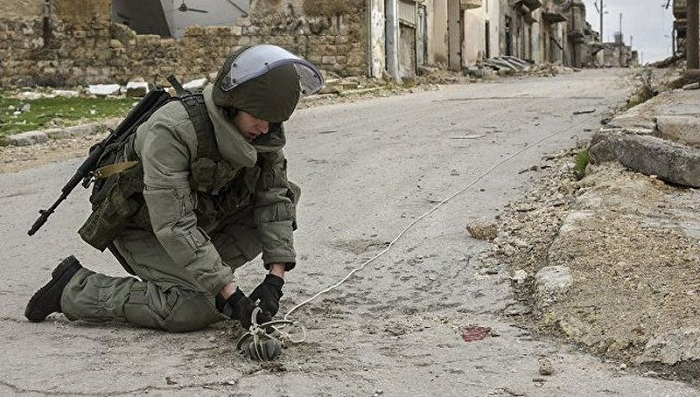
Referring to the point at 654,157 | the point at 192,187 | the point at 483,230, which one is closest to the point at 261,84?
the point at 192,187

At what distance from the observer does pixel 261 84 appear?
298 centimetres

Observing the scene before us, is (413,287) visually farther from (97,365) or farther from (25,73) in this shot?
(25,73)

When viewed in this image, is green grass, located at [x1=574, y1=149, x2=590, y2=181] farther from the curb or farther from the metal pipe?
the metal pipe

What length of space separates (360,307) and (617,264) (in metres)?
1.03

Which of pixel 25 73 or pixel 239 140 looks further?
pixel 25 73

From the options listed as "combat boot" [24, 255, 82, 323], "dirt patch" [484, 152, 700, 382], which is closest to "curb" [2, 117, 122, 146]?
"dirt patch" [484, 152, 700, 382]

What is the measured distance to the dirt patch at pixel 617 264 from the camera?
288 centimetres

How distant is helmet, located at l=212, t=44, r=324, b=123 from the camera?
2.99 metres

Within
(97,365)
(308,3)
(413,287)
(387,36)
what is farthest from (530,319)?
(387,36)

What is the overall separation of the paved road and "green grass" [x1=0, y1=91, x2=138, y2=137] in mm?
3781

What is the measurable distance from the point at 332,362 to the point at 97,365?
30.1 inches

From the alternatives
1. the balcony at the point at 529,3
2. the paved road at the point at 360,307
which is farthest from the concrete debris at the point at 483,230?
the balcony at the point at 529,3

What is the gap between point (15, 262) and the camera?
4.75 m

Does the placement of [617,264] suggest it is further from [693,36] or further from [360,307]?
[693,36]
